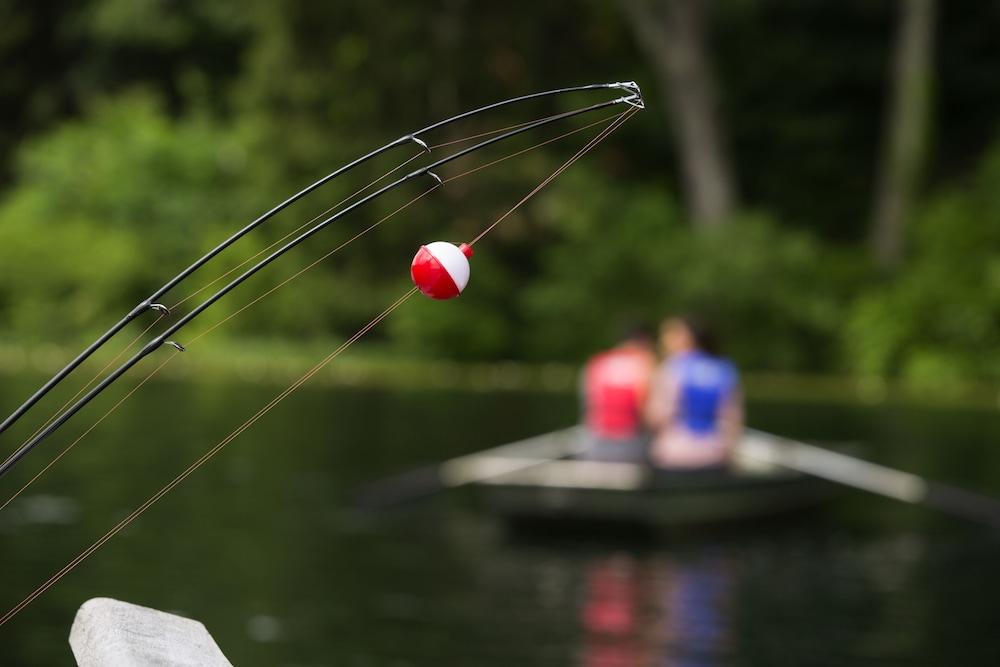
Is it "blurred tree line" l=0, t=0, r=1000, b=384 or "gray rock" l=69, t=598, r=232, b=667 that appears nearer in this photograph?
"gray rock" l=69, t=598, r=232, b=667

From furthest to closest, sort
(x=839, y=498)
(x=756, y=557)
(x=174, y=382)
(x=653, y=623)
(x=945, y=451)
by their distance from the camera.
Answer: (x=174, y=382) → (x=945, y=451) → (x=839, y=498) → (x=756, y=557) → (x=653, y=623)

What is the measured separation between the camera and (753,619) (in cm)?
962

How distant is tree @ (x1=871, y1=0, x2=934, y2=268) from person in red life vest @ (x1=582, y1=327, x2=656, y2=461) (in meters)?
17.3

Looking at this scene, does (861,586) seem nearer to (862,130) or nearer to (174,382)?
(174,382)

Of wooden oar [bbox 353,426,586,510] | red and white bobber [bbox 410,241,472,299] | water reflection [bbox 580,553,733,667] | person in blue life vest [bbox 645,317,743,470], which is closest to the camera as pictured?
red and white bobber [bbox 410,241,472,299]

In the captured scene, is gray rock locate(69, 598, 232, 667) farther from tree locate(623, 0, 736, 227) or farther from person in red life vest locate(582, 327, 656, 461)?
tree locate(623, 0, 736, 227)

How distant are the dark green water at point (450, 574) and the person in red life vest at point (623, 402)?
36.8 inches

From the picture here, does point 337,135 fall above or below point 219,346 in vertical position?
above

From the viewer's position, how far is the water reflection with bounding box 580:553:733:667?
336 inches

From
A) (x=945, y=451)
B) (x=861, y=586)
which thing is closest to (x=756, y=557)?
(x=861, y=586)

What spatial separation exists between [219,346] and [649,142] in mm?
8819

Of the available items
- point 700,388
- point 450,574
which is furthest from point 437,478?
point 450,574

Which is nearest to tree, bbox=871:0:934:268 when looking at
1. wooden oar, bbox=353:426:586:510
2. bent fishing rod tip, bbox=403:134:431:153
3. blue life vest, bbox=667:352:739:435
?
wooden oar, bbox=353:426:586:510

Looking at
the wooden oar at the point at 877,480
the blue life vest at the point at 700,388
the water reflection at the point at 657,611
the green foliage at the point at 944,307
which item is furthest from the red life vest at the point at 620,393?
the green foliage at the point at 944,307
